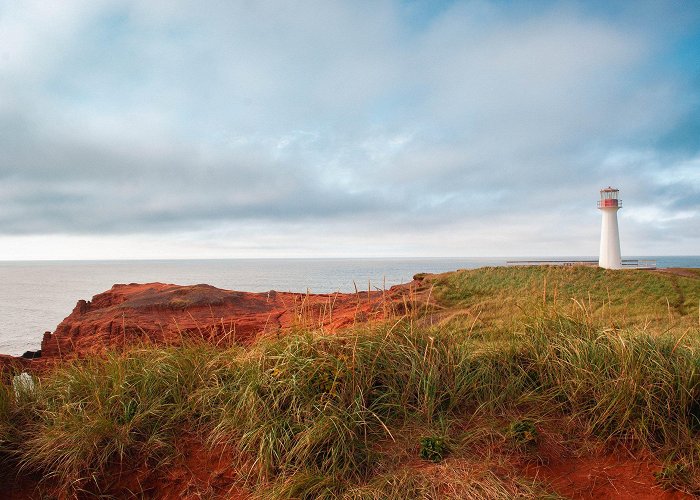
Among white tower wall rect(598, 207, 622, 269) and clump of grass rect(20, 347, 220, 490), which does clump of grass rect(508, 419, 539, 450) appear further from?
white tower wall rect(598, 207, 622, 269)

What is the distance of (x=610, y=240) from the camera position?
31703 millimetres

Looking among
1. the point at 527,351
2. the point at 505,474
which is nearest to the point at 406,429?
the point at 505,474

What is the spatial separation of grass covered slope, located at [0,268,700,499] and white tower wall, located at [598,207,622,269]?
28045mm

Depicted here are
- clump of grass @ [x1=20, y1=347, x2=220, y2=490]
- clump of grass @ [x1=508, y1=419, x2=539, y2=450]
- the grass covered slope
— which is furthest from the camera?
clump of grass @ [x1=20, y1=347, x2=220, y2=490]

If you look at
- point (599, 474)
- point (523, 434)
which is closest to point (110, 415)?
point (523, 434)

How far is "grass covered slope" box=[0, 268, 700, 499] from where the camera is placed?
4570mm

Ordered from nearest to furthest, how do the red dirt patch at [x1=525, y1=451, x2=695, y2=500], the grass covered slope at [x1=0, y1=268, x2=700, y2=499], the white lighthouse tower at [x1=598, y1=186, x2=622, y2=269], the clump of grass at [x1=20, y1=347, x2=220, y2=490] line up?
1. the red dirt patch at [x1=525, y1=451, x2=695, y2=500]
2. the grass covered slope at [x1=0, y1=268, x2=700, y2=499]
3. the clump of grass at [x1=20, y1=347, x2=220, y2=490]
4. the white lighthouse tower at [x1=598, y1=186, x2=622, y2=269]

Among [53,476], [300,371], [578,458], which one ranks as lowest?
[53,476]

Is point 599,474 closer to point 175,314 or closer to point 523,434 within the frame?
point 523,434

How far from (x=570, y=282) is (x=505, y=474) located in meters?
12.1

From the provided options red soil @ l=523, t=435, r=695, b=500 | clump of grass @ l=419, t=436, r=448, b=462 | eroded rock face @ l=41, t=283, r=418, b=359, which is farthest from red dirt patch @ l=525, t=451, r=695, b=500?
eroded rock face @ l=41, t=283, r=418, b=359

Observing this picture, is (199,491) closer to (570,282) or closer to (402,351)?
(402,351)

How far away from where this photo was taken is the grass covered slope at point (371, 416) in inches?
180

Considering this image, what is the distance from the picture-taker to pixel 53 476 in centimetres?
521
